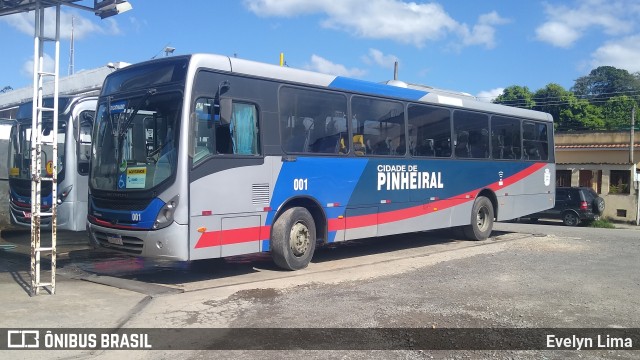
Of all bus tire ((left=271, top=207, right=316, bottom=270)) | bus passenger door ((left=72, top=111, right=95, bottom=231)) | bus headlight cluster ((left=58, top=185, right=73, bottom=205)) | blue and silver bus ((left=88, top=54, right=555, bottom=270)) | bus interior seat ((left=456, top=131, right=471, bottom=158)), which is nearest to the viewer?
blue and silver bus ((left=88, top=54, right=555, bottom=270))

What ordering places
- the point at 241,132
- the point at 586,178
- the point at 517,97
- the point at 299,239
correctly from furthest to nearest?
the point at 517,97
the point at 586,178
the point at 299,239
the point at 241,132

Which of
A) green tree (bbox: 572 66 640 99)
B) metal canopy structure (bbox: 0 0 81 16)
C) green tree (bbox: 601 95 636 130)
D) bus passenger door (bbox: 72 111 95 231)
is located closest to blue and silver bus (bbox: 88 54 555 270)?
metal canopy structure (bbox: 0 0 81 16)

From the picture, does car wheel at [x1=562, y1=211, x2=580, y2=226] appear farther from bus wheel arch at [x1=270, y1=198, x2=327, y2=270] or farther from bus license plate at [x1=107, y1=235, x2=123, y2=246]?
bus license plate at [x1=107, y1=235, x2=123, y2=246]

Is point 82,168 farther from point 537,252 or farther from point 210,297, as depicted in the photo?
point 537,252

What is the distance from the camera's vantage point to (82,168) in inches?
476

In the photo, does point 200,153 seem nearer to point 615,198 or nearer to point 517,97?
point 615,198

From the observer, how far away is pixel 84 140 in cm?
1238

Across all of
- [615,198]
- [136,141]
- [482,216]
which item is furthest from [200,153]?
[615,198]

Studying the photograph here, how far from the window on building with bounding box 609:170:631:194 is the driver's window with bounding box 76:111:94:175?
2739 centimetres

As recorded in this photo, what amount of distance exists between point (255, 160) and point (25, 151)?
7150mm

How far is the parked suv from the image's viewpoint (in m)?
25.2

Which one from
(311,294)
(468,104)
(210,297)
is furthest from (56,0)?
(468,104)

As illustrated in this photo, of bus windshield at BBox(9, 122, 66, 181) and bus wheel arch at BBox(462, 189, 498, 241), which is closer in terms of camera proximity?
bus windshield at BBox(9, 122, 66, 181)

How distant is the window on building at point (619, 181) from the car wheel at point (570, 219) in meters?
5.95
